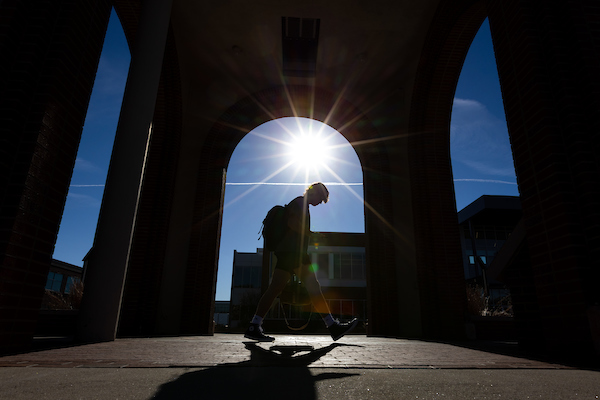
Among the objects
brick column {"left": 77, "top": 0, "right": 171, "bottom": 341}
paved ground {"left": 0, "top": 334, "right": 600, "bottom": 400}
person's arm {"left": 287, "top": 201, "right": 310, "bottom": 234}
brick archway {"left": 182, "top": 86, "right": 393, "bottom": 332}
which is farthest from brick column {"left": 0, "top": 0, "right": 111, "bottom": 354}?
brick archway {"left": 182, "top": 86, "right": 393, "bottom": 332}

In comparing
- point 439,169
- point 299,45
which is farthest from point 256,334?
point 299,45

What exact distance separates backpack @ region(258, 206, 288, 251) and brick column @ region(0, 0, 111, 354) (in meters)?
1.77

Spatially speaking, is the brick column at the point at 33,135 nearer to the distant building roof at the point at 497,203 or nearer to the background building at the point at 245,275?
the distant building roof at the point at 497,203

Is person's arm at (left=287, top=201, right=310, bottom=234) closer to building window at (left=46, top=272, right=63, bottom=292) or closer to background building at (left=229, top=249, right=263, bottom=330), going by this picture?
background building at (left=229, top=249, right=263, bottom=330)

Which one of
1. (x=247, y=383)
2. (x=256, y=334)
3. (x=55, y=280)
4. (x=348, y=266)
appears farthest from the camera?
(x=55, y=280)

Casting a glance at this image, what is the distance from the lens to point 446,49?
Answer: 20.9ft

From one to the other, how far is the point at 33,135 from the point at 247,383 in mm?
2250

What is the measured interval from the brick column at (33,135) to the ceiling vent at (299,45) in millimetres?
4480

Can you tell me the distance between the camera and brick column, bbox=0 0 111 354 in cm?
227

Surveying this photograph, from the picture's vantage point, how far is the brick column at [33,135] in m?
2.27

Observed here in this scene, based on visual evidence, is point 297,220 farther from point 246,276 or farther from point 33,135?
point 246,276

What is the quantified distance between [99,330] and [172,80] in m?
5.20

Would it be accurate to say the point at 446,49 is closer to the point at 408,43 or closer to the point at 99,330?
the point at 408,43

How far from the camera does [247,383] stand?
4.61 ft
